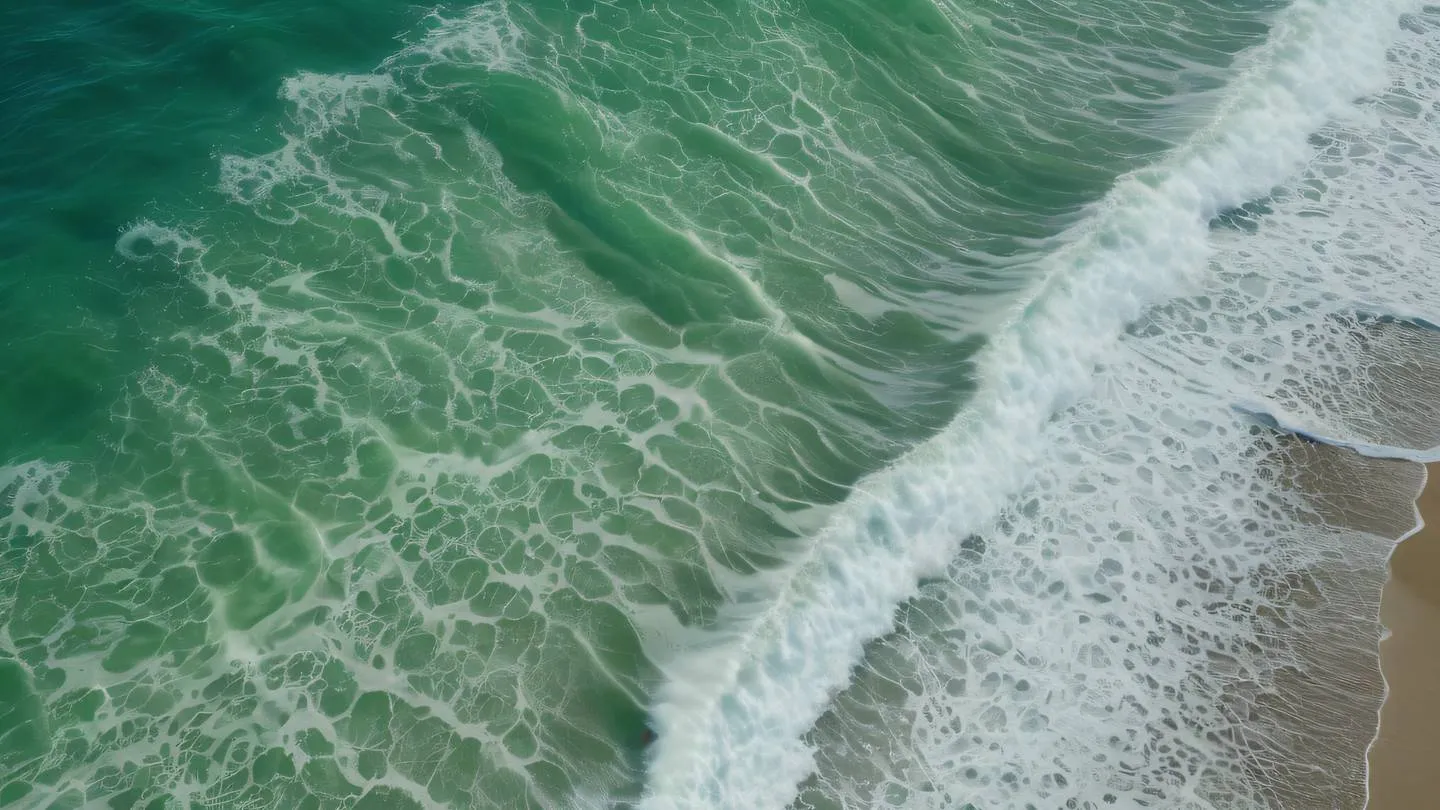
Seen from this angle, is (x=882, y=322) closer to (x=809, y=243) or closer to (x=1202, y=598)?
(x=809, y=243)

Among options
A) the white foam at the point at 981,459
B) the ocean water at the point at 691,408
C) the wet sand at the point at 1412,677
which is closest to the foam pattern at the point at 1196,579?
the ocean water at the point at 691,408

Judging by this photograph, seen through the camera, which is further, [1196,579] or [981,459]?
[981,459]

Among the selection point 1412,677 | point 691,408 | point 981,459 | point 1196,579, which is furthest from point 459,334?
point 1412,677

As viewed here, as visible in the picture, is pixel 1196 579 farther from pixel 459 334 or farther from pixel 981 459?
pixel 459 334

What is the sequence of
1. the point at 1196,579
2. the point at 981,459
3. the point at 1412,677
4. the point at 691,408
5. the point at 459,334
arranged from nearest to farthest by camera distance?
the point at 1412,677
the point at 1196,579
the point at 981,459
the point at 691,408
the point at 459,334

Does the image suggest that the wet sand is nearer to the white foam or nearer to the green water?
the white foam

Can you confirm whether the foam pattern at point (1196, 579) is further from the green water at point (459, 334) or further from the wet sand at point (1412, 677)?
the green water at point (459, 334)
